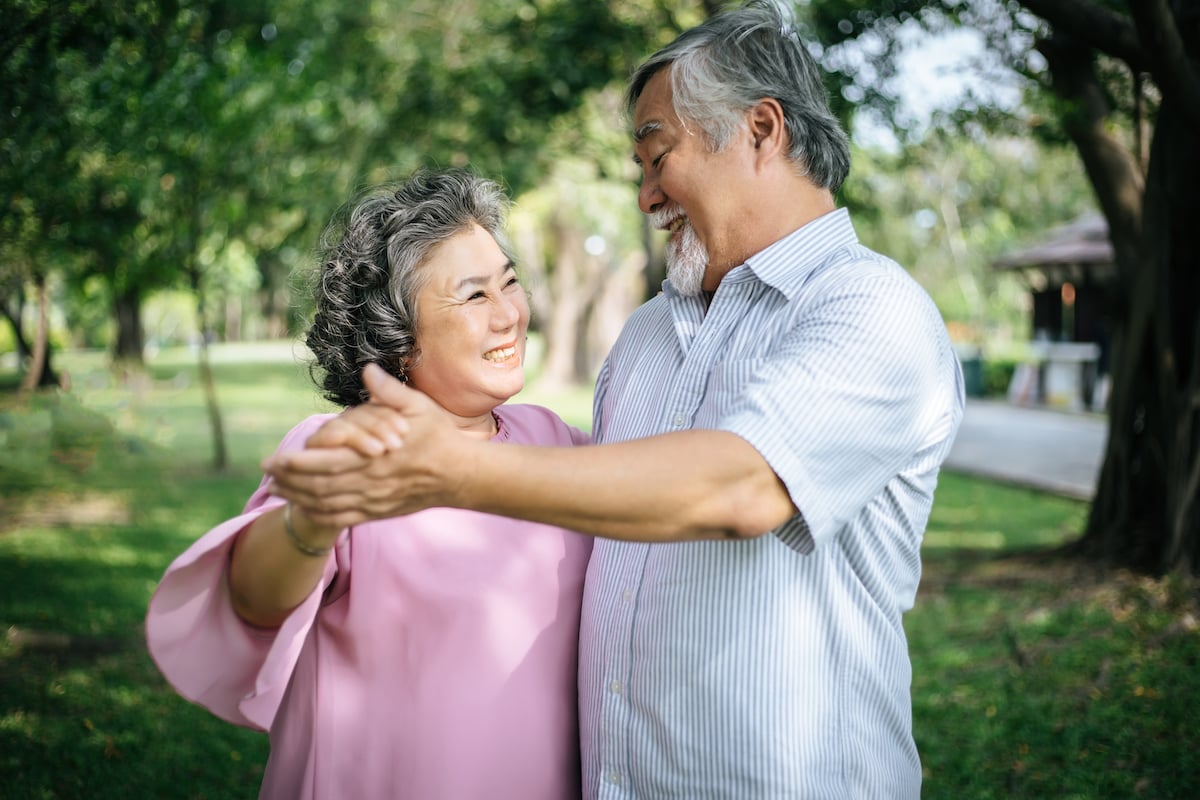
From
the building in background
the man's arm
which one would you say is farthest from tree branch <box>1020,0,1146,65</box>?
the building in background

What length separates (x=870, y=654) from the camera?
6.82 ft

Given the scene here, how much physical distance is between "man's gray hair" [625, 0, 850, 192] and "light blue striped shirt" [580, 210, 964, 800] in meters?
0.19

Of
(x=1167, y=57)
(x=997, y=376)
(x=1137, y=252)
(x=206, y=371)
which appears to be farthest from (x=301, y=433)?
(x=997, y=376)

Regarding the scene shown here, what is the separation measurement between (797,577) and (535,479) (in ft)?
2.26

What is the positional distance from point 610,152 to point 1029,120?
747 centimetres

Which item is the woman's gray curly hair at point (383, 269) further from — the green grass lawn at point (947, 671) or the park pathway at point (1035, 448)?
the park pathway at point (1035, 448)

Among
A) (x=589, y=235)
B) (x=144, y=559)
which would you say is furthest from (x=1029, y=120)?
(x=589, y=235)

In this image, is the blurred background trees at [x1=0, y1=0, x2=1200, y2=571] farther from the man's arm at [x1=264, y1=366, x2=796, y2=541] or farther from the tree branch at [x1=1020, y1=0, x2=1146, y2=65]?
the man's arm at [x1=264, y1=366, x2=796, y2=541]

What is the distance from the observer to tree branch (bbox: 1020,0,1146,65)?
4984mm

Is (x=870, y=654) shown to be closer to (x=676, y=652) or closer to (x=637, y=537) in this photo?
(x=676, y=652)

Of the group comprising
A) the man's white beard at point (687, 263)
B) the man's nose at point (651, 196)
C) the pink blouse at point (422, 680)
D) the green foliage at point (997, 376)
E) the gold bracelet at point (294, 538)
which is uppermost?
the man's nose at point (651, 196)

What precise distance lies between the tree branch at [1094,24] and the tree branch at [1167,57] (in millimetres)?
105

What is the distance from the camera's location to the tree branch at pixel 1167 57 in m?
4.62

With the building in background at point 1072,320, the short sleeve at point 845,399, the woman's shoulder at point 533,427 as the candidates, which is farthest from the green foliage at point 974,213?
the short sleeve at point 845,399
